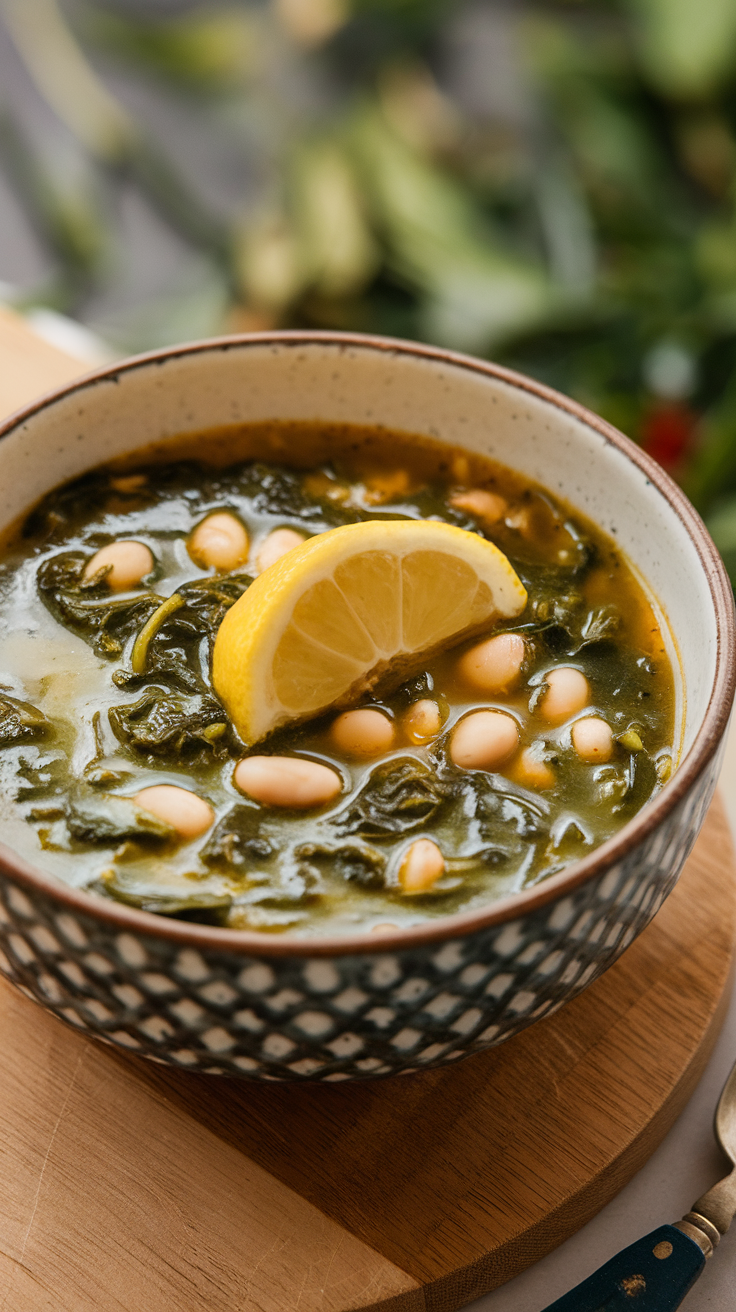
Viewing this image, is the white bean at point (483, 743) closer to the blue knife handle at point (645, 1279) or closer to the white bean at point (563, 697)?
the white bean at point (563, 697)

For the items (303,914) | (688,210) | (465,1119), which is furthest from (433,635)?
(688,210)

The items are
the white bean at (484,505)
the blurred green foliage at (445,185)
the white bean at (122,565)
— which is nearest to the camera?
the white bean at (122,565)

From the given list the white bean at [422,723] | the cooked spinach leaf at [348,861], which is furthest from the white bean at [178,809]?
the white bean at [422,723]

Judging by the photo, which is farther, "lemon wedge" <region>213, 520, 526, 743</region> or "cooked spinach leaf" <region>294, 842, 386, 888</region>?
"lemon wedge" <region>213, 520, 526, 743</region>

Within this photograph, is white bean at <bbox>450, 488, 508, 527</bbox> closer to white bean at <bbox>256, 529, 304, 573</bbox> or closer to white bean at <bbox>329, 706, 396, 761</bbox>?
white bean at <bbox>256, 529, 304, 573</bbox>

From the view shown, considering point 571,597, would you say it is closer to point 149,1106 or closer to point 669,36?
point 149,1106

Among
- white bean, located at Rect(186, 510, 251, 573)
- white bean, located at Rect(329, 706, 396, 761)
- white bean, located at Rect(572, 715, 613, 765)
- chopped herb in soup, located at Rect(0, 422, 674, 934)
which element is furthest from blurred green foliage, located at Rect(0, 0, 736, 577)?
white bean, located at Rect(329, 706, 396, 761)
